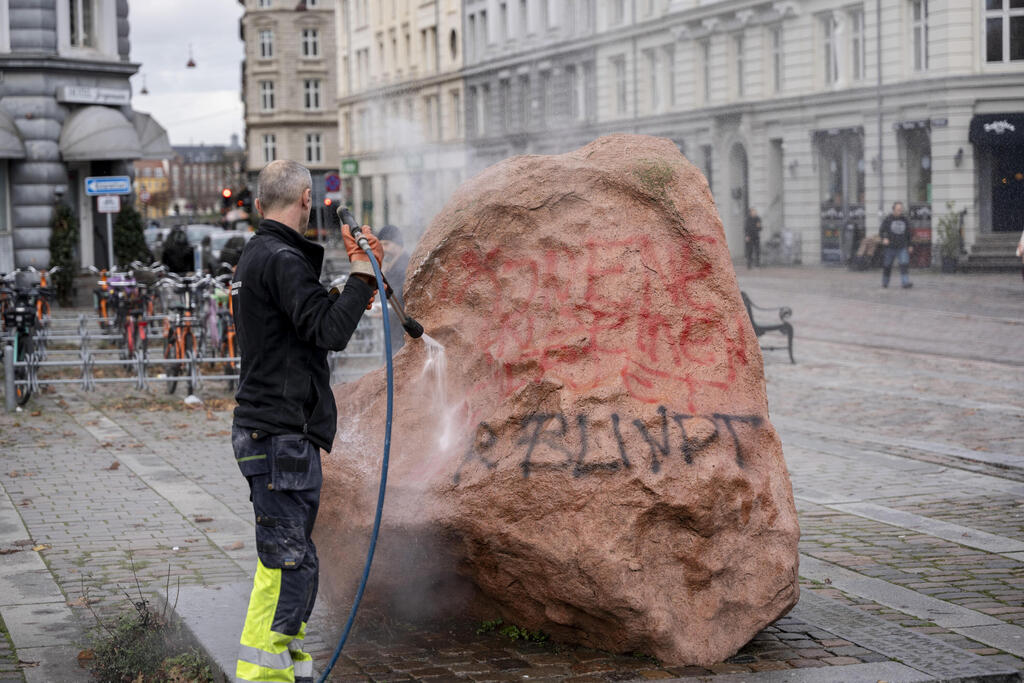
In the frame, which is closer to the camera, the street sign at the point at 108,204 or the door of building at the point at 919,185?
the street sign at the point at 108,204

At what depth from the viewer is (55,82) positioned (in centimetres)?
2950

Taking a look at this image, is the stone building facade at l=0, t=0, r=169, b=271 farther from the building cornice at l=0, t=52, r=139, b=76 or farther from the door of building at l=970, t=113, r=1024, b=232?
the door of building at l=970, t=113, r=1024, b=232

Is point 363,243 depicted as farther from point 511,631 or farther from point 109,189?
point 109,189

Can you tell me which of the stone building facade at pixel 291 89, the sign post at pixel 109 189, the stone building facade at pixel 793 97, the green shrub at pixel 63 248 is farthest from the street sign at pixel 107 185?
the stone building facade at pixel 291 89

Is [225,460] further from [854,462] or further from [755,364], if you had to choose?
[755,364]

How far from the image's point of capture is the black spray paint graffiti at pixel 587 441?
5.51 meters

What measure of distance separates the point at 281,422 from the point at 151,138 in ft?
92.5

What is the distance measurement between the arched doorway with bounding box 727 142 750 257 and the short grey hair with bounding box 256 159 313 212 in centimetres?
3809

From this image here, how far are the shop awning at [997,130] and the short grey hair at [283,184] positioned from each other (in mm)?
30097

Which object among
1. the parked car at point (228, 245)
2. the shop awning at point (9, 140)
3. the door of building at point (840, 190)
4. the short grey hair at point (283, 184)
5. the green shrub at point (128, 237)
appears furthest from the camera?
the door of building at point (840, 190)

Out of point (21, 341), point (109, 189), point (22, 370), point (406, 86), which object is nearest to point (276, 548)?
point (22, 370)

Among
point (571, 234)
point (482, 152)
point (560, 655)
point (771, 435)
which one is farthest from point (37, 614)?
point (482, 152)

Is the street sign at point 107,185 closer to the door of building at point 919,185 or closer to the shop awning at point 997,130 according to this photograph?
the door of building at point 919,185

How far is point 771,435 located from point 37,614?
3.66m
